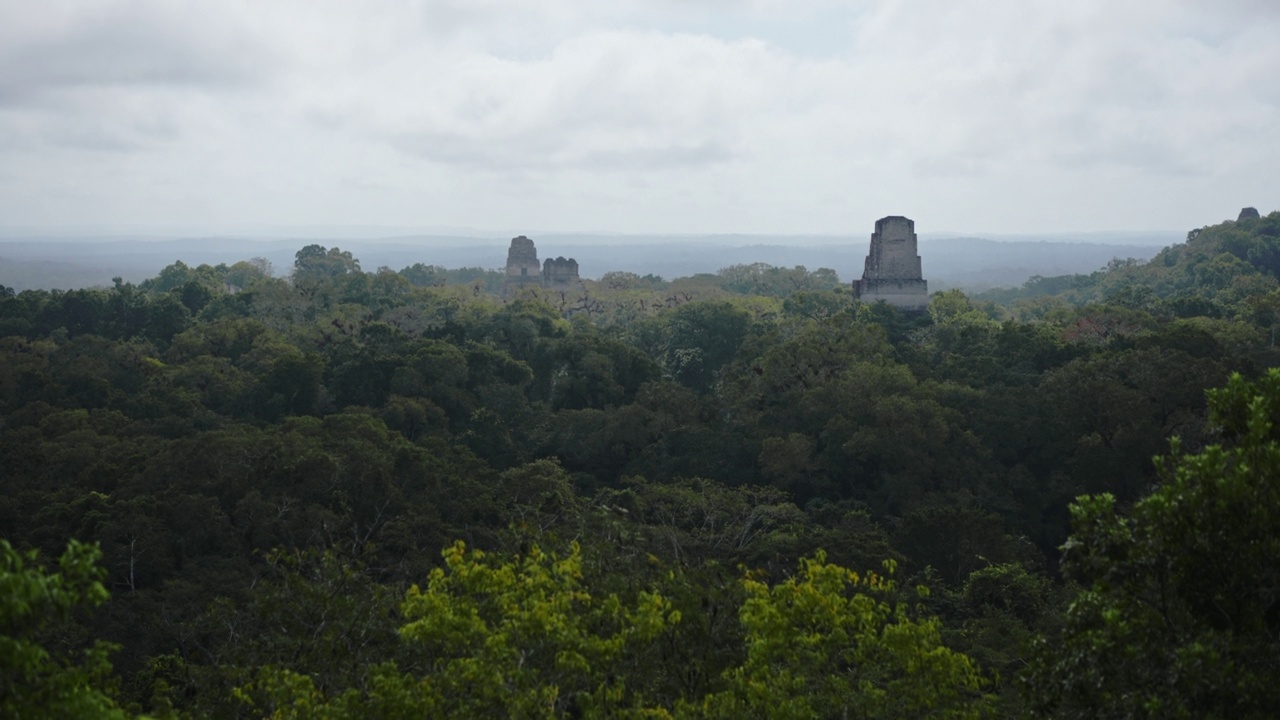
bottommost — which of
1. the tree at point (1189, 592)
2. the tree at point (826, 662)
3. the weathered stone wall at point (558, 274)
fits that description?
the tree at point (826, 662)

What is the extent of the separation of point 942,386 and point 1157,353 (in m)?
4.67

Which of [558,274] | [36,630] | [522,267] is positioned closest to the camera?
[36,630]

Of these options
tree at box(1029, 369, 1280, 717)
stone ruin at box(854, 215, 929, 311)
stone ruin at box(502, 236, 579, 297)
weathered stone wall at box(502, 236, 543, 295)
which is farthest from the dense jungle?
weathered stone wall at box(502, 236, 543, 295)

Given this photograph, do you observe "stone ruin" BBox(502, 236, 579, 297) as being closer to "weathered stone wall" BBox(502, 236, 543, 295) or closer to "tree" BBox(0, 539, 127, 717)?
"weathered stone wall" BBox(502, 236, 543, 295)

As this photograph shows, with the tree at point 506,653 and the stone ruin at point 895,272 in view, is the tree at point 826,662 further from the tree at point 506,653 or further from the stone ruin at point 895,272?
the stone ruin at point 895,272

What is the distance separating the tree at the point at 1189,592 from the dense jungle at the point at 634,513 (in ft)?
0.08

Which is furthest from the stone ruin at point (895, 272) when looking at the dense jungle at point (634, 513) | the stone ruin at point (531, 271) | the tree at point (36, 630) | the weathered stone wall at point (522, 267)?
the tree at point (36, 630)

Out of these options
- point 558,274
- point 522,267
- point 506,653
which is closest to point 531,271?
point 522,267

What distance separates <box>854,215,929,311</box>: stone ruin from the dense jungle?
1126 millimetres

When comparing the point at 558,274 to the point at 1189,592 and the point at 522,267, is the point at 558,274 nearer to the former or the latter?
the point at 522,267

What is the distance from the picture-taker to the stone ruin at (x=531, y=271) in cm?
6656

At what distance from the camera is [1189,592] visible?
8.42 meters

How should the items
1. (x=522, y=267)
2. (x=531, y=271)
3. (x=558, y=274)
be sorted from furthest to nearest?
(x=531, y=271)
(x=522, y=267)
(x=558, y=274)

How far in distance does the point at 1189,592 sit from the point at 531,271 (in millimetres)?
61356
